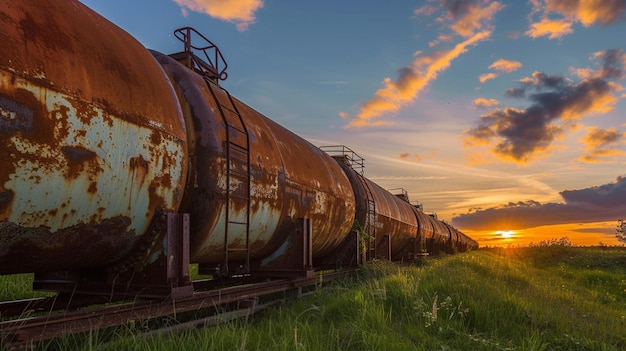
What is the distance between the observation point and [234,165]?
5.75 metres

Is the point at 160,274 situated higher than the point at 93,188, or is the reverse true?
the point at 93,188

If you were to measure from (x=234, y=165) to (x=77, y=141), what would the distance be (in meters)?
2.34

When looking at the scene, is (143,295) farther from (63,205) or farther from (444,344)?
(444,344)

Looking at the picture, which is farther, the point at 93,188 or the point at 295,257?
the point at 295,257

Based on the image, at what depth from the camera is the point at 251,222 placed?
6.31 metres

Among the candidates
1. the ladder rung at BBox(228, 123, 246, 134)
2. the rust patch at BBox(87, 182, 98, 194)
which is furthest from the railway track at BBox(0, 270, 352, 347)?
the ladder rung at BBox(228, 123, 246, 134)

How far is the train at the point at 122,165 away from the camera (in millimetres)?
3303

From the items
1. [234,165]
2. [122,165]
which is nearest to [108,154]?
[122,165]

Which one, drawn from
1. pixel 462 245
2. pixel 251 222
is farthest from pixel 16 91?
pixel 462 245

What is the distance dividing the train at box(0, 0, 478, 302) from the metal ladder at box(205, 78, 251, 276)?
2cm

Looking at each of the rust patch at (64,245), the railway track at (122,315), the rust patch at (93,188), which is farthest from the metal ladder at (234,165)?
the rust patch at (93,188)

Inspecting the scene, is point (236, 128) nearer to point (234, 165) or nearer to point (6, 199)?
point (234, 165)

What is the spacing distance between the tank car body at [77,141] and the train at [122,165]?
0.03 feet

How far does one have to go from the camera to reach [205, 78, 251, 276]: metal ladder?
5.56 m
